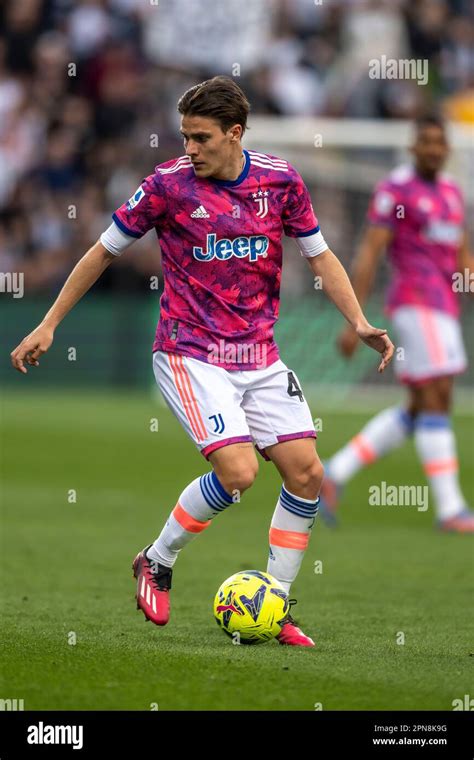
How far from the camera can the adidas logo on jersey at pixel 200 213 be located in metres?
6.43

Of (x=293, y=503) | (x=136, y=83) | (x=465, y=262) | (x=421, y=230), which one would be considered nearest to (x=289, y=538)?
(x=293, y=503)

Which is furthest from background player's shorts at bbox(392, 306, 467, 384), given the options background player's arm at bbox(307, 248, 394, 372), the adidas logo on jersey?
the adidas logo on jersey

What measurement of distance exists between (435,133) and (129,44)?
36.4 feet

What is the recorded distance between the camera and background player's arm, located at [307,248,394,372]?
643 centimetres

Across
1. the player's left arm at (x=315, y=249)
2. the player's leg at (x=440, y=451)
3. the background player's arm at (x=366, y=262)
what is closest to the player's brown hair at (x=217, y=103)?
the player's left arm at (x=315, y=249)

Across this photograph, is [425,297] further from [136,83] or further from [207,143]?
[136,83]

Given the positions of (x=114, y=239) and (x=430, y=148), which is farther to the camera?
(x=430, y=148)

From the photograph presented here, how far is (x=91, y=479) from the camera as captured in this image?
1322cm

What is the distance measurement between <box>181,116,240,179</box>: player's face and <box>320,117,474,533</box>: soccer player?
4243mm

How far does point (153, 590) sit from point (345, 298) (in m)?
1.54

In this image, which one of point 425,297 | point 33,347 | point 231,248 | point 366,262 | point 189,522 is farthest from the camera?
point 425,297

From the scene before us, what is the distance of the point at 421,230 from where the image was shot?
1081 cm

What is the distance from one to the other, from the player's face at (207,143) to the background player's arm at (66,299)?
1.82 ft

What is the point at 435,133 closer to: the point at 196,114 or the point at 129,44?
the point at 196,114
